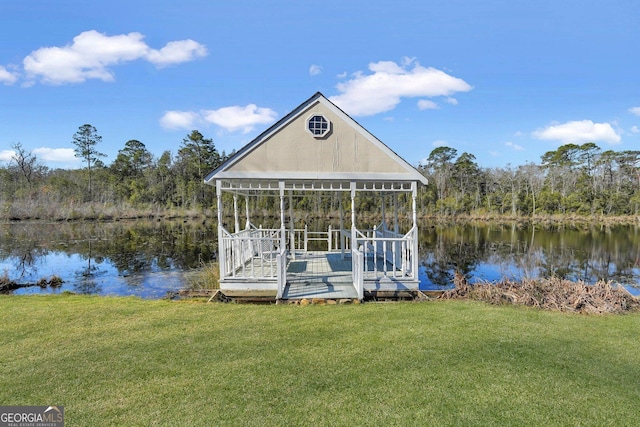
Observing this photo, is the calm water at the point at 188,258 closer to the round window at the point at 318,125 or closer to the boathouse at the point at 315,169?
the boathouse at the point at 315,169

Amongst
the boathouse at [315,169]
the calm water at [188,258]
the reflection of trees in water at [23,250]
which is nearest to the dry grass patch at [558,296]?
the boathouse at [315,169]

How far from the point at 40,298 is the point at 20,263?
11.1m

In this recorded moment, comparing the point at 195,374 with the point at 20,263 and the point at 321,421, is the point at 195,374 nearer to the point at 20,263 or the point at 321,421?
the point at 321,421

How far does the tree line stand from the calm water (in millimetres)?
17403

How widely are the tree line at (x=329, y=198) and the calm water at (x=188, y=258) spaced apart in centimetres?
1740

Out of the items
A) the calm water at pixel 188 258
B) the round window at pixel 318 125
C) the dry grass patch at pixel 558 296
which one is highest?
the round window at pixel 318 125

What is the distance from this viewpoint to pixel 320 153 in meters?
9.26

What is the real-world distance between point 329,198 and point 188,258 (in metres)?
27.8

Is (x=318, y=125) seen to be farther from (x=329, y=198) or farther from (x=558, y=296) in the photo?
(x=329, y=198)

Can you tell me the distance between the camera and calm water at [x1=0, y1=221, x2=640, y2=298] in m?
13.3

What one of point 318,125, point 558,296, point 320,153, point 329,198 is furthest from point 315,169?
point 329,198

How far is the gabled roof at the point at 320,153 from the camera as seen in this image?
910 cm

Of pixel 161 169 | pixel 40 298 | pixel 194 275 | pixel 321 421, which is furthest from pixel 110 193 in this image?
pixel 321 421

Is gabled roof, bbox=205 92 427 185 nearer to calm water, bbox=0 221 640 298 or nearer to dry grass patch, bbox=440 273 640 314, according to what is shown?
dry grass patch, bbox=440 273 640 314
